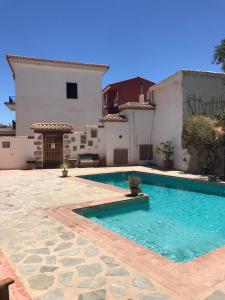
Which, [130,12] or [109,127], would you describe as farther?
[109,127]

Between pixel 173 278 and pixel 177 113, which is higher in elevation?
pixel 177 113

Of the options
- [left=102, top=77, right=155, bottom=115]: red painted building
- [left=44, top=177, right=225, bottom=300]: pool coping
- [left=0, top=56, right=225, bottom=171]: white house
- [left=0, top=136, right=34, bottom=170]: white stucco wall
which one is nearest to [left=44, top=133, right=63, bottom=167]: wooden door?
[left=0, top=56, right=225, bottom=171]: white house

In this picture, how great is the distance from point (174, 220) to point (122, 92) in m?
25.8

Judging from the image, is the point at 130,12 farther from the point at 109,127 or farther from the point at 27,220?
the point at 27,220

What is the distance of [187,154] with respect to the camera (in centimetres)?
1688

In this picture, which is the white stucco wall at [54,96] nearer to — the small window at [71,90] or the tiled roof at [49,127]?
the small window at [71,90]

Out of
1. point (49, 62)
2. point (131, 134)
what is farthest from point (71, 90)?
point (131, 134)

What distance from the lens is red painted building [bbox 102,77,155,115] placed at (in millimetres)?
32188

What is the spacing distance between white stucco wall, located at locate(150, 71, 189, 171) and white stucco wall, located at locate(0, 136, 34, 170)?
9.61m

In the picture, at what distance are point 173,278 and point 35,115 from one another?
851 inches

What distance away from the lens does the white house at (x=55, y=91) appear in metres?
22.8

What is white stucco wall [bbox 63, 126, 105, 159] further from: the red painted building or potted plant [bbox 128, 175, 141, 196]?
the red painted building

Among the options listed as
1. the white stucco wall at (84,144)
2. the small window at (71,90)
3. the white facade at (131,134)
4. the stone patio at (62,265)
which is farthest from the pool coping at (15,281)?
the small window at (71,90)

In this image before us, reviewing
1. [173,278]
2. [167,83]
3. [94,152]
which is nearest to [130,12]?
[167,83]
